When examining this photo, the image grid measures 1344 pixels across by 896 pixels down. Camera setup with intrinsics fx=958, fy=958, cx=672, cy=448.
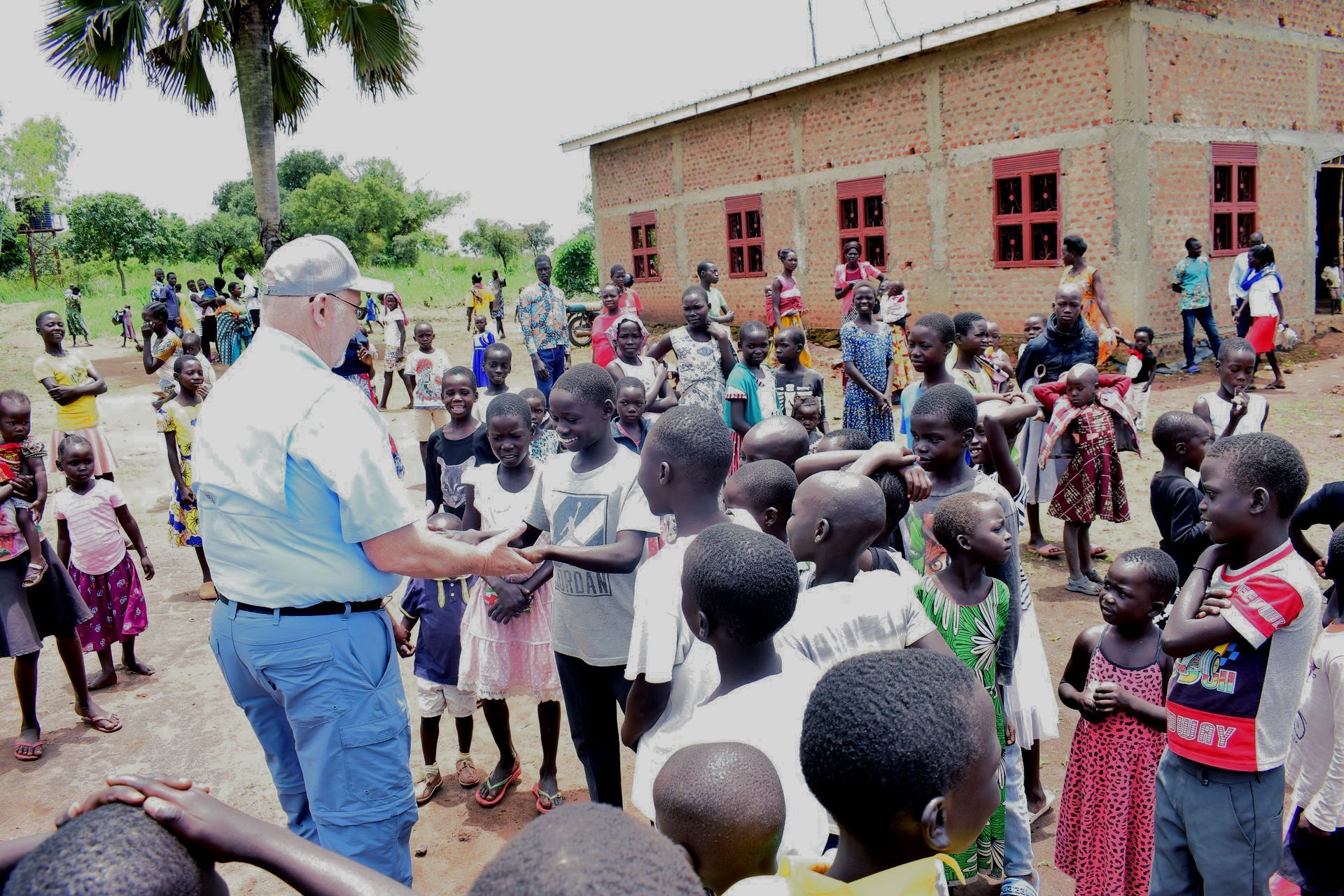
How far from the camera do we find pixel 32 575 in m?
4.49

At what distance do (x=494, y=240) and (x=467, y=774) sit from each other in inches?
1782

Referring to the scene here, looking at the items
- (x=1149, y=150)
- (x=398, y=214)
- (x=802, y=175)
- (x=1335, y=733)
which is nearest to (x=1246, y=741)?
(x=1335, y=733)

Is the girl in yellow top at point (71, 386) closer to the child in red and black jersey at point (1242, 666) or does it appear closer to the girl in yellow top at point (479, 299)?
the child in red and black jersey at point (1242, 666)

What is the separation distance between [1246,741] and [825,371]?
1179cm

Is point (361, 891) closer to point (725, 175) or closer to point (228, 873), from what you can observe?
point (228, 873)

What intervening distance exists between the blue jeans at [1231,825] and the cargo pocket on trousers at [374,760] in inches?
81.3

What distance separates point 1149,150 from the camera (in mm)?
11562

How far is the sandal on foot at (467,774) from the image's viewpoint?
4035 millimetres

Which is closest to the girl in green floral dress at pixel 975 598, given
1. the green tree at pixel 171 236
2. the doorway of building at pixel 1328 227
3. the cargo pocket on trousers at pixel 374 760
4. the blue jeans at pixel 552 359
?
the cargo pocket on trousers at pixel 374 760

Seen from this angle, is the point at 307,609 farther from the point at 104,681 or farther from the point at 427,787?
the point at 104,681

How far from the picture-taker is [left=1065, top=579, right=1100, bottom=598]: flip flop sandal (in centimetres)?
562

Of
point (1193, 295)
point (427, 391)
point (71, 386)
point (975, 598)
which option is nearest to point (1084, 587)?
point (975, 598)

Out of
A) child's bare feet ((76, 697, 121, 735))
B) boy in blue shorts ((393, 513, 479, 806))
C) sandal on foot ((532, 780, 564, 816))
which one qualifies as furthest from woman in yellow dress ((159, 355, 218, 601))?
sandal on foot ((532, 780, 564, 816))

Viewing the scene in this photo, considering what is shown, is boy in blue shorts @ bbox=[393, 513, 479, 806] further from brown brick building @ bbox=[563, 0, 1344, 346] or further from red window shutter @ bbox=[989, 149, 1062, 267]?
red window shutter @ bbox=[989, 149, 1062, 267]
